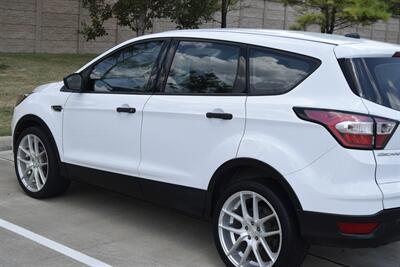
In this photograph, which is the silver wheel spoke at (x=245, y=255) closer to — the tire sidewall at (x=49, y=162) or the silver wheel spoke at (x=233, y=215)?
the silver wheel spoke at (x=233, y=215)

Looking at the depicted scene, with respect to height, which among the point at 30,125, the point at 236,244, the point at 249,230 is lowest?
the point at 236,244

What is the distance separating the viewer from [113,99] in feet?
16.9

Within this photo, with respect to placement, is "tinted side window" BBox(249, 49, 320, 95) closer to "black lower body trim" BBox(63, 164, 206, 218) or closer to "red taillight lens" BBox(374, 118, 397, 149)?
"red taillight lens" BBox(374, 118, 397, 149)

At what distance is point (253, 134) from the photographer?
4066 millimetres

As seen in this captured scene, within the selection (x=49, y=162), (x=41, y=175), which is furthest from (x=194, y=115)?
(x=41, y=175)

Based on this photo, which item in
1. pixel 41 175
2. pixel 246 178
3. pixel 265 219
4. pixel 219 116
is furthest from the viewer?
pixel 41 175

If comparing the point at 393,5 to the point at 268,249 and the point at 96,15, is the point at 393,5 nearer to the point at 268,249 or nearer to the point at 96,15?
the point at 96,15

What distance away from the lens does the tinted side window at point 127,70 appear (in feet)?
Result: 16.6

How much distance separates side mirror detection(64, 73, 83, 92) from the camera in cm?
550

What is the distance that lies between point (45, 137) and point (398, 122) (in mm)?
3466

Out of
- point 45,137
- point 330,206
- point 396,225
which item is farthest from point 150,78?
point 396,225

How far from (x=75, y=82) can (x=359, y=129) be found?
2871mm

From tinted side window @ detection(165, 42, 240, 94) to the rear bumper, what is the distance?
1.15 meters

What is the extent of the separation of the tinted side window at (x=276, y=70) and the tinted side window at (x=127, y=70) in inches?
42.6
